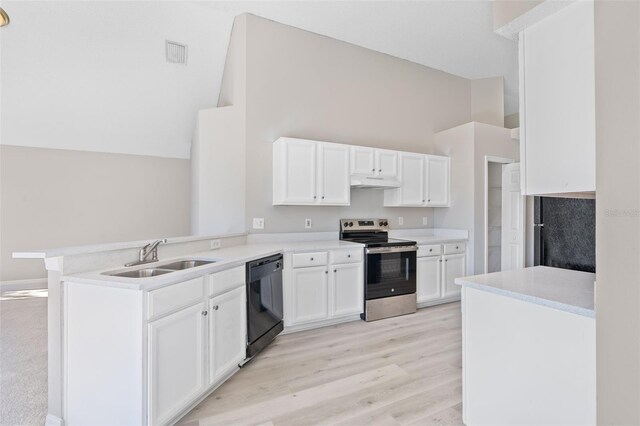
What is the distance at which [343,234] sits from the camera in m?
4.00

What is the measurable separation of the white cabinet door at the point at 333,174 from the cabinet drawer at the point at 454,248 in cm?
151

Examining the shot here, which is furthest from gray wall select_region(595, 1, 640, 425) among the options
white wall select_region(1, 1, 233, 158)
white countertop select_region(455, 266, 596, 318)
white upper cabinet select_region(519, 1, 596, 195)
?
white wall select_region(1, 1, 233, 158)

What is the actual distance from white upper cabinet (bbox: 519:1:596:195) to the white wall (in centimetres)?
359

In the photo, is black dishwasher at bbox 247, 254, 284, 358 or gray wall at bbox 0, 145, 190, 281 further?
gray wall at bbox 0, 145, 190, 281

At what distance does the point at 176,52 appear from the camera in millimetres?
4070

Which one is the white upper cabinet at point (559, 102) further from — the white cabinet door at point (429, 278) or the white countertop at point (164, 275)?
the white cabinet door at point (429, 278)

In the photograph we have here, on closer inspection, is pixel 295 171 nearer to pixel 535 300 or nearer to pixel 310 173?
pixel 310 173

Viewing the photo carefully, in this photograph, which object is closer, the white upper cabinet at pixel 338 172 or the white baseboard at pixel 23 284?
the white upper cabinet at pixel 338 172

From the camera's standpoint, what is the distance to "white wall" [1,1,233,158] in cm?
353

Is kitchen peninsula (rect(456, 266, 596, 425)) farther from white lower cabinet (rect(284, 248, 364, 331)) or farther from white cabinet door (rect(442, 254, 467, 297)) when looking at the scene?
white cabinet door (rect(442, 254, 467, 297))

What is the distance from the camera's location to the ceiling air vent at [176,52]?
A: 13.0ft

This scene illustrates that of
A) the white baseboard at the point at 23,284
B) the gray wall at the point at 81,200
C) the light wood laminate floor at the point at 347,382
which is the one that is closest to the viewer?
the light wood laminate floor at the point at 347,382

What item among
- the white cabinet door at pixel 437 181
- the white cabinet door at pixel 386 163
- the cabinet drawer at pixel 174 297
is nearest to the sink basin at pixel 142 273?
the cabinet drawer at pixel 174 297

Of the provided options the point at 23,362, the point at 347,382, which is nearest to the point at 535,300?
the point at 347,382
